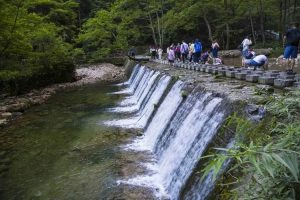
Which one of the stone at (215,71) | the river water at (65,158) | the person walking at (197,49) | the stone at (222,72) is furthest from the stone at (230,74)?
the person walking at (197,49)

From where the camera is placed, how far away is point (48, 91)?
1122 inches

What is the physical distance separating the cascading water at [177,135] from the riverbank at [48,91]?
8.90 meters

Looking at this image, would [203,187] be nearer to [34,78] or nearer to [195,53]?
[195,53]

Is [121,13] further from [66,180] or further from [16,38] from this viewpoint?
[66,180]

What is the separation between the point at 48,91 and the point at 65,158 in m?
17.6

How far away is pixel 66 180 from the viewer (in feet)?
33.0

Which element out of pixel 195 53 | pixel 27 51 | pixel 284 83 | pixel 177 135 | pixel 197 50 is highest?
pixel 27 51

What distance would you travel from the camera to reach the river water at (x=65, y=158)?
370 inches

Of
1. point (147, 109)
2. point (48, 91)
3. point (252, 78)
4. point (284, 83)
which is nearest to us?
point (284, 83)

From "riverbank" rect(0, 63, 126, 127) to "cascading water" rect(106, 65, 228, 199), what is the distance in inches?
351

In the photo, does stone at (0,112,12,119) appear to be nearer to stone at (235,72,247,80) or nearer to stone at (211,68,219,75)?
stone at (211,68,219,75)

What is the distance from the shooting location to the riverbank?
20289mm

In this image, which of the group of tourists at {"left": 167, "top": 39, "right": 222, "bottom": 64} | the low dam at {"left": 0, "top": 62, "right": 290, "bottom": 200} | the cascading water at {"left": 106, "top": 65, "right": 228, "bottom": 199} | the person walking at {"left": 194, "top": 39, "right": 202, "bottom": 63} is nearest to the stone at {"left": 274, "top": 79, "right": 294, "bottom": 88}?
the low dam at {"left": 0, "top": 62, "right": 290, "bottom": 200}

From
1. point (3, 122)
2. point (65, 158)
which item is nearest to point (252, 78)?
point (65, 158)
